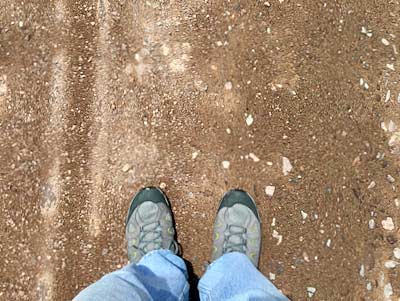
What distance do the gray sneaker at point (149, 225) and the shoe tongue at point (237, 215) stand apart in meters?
0.28

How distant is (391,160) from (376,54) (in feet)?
1.67

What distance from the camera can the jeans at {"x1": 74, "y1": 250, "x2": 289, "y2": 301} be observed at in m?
2.09

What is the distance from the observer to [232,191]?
251cm

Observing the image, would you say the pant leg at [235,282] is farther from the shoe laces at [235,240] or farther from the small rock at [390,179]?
the small rock at [390,179]

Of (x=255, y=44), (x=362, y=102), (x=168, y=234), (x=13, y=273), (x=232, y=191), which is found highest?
(x=255, y=44)

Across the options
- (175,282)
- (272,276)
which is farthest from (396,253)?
(175,282)

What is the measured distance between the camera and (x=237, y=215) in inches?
98.0

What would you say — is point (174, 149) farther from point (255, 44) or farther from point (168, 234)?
point (255, 44)

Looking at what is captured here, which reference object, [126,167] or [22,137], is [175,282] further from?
[22,137]

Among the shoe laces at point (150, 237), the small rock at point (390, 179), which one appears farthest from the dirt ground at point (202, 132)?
the shoe laces at point (150, 237)

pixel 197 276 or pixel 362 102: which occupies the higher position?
pixel 362 102

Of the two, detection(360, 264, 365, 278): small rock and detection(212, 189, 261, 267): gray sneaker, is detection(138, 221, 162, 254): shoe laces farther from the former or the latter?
detection(360, 264, 365, 278): small rock

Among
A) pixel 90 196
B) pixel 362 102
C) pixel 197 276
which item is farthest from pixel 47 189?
pixel 362 102

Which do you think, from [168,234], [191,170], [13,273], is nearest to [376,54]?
[191,170]
